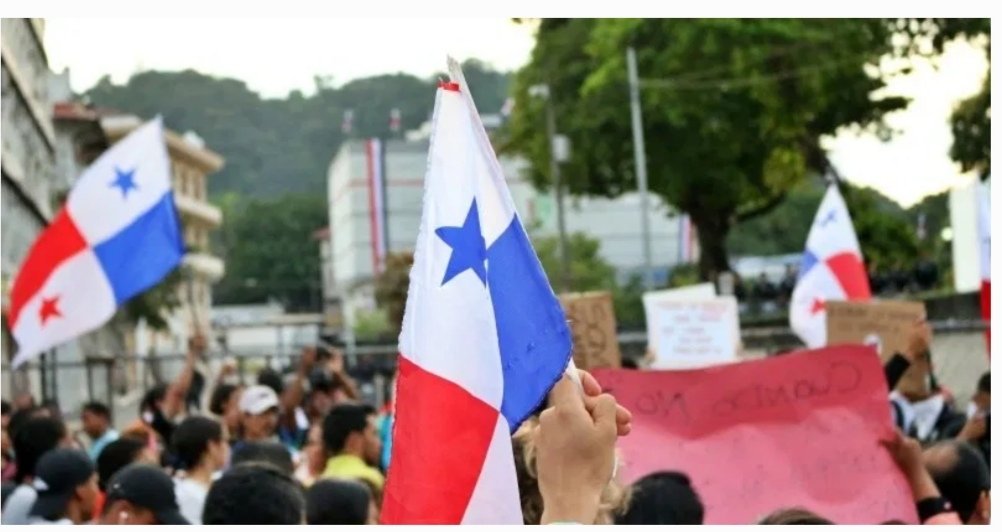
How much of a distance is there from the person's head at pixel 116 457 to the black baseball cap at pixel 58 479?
94 centimetres

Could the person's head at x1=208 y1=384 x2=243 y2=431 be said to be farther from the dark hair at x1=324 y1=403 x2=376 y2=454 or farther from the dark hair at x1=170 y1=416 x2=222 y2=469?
the dark hair at x1=170 y1=416 x2=222 y2=469

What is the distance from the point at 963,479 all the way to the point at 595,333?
381 centimetres

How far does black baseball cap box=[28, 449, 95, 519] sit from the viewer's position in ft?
19.5

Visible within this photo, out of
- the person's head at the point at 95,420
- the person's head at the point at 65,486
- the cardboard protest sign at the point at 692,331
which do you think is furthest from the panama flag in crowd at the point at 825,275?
the person's head at the point at 65,486

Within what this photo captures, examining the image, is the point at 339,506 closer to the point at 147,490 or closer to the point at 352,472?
the point at 147,490

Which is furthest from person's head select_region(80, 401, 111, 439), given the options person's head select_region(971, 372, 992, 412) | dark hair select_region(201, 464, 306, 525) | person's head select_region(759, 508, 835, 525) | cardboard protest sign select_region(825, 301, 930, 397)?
person's head select_region(759, 508, 835, 525)

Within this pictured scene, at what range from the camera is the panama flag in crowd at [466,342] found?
3213mm

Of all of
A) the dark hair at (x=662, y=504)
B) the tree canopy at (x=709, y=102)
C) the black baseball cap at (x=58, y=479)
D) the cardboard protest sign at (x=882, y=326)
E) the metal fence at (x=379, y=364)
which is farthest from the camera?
the tree canopy at (x=709, y=102)

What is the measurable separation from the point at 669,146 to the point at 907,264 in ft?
39.8

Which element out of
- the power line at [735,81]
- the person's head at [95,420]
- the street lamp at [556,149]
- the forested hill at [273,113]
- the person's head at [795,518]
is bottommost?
the person's head at [95,420]

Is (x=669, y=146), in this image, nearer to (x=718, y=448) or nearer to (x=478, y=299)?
(x=718, y=448)

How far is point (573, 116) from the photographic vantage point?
40469 mm

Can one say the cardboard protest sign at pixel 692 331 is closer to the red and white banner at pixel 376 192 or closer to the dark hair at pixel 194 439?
the dark hair at pixel 194 439

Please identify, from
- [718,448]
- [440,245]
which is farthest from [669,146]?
[440,245]
